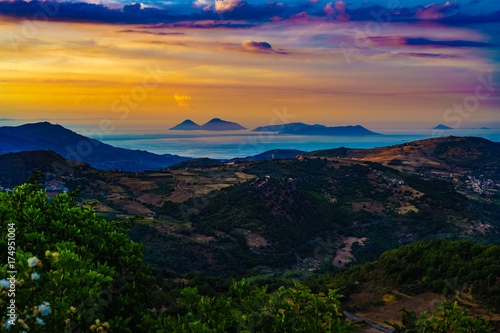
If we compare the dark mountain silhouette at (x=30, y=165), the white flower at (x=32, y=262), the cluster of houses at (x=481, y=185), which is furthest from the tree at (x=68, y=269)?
the cluster of houses at (x=481, y=185)

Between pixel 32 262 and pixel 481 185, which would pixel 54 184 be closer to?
pixel 32 262

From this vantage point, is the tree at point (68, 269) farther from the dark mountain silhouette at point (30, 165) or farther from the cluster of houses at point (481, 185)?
the cluster of houses at point (481, 185)

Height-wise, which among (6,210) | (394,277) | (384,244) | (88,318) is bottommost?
(384,244)

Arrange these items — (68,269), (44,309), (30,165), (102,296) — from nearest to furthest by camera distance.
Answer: (44,309) < (68,269) < (102,296) < (30,165)

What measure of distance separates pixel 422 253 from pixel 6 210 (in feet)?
108

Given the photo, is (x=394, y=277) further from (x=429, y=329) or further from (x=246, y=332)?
(x=246, y=332)

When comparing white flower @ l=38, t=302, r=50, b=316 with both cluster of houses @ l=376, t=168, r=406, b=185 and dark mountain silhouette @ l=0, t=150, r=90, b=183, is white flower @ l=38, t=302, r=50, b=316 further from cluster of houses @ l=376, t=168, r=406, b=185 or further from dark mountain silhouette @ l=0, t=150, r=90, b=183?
cluster of houses @ l=376, t=168, r=406, b=185

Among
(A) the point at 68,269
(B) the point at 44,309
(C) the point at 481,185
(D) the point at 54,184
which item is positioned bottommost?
(C) the point at 481,185

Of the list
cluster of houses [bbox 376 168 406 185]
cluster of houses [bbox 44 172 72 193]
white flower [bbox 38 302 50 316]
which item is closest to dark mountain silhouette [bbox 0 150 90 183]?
cluster of houses [bbox 44 172 72 193]

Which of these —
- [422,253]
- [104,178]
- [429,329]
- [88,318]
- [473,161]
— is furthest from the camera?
[473,161]

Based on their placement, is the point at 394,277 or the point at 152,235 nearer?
the point at 394,277

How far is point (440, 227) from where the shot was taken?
8844 cm

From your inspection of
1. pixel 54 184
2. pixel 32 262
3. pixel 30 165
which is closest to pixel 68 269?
pixel 32 262

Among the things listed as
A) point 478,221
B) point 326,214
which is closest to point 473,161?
point 478,221
